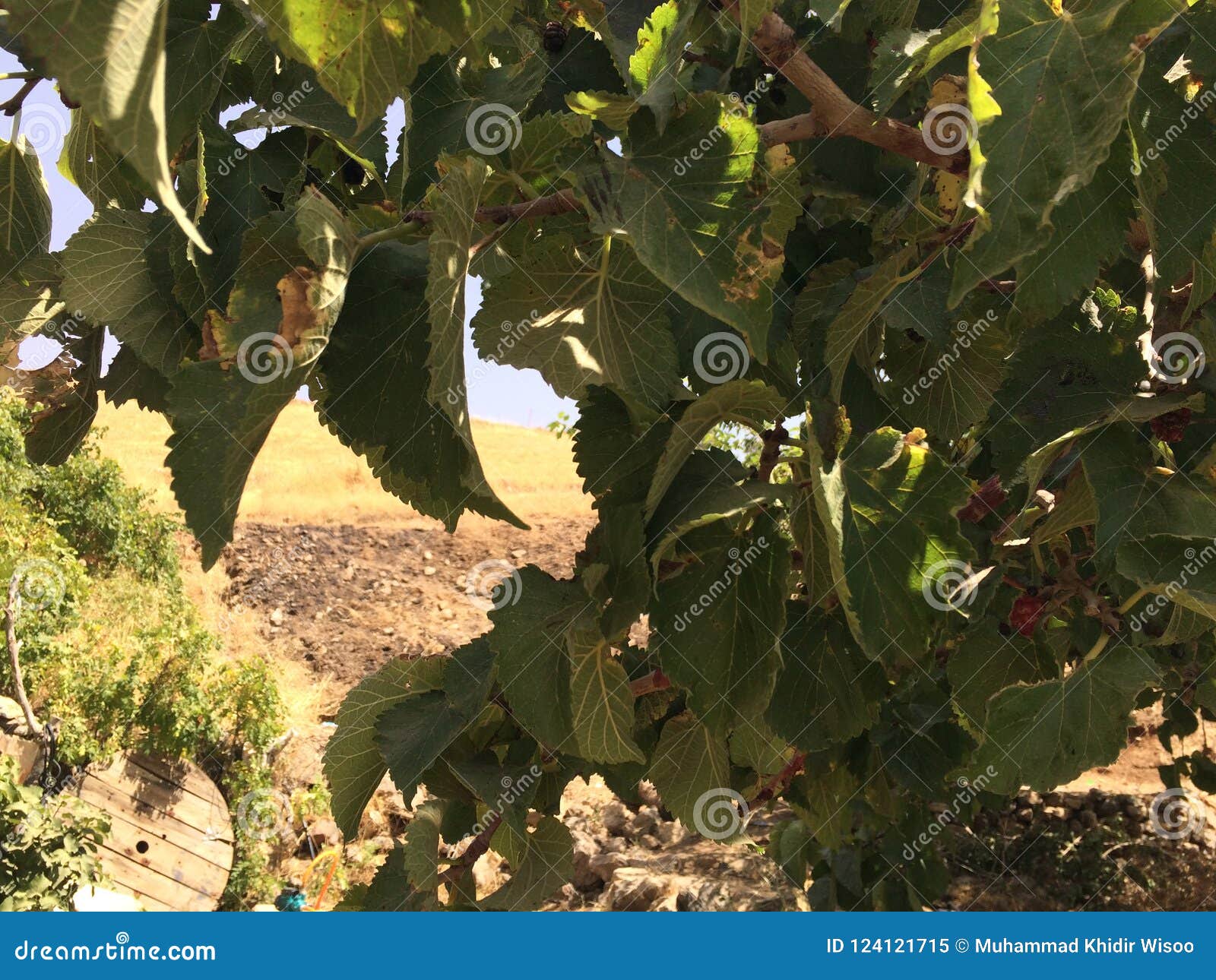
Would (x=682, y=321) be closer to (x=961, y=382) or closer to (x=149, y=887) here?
(x=961, y=382)

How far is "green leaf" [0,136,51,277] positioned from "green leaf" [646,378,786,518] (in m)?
0.57

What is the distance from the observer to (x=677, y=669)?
0.76 m

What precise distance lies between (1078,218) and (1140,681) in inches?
15.7

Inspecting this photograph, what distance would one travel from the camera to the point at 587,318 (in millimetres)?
729

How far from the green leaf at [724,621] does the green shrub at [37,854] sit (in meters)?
3.92

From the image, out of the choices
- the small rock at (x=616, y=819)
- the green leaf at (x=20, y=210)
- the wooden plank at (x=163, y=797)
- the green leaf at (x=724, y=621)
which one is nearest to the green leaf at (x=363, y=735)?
the green leaf at (x=724, y=621)

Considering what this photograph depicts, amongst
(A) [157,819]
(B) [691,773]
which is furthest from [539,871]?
(A) [157,819]

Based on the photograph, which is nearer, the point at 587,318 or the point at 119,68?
the point at 119,68

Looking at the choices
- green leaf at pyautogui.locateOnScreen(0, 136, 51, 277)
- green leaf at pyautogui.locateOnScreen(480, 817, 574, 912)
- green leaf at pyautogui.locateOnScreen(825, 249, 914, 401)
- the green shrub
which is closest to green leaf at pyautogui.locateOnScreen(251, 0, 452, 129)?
green leaf at pyautogui.locateOnScreen(825, 249, 914, 401)

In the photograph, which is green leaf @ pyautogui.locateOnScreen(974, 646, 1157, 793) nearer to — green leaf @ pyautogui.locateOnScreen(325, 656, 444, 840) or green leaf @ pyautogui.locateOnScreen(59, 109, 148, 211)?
green leaf @ pyautogui.locateOnScreen(325, 656, 444, 840)

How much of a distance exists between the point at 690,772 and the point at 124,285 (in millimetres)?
658

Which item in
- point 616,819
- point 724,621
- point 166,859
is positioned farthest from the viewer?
point 616,819

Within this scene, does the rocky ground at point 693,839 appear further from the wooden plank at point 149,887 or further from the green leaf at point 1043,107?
the green leaf at point 1043,107

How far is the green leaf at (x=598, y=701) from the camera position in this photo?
31.4 inches
